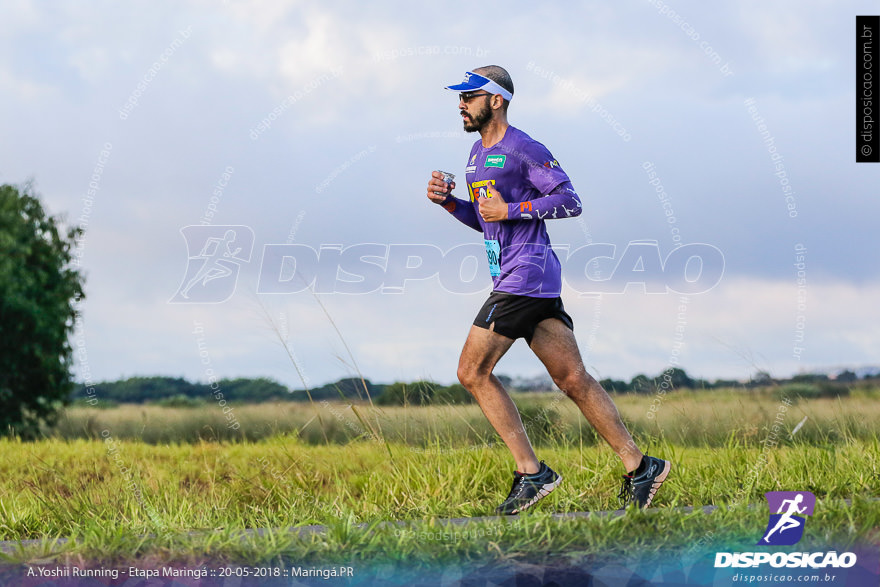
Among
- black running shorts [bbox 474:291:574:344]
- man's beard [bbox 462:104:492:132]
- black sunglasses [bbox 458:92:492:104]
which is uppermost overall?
black sunglasses [bbox 458:92:492:104]

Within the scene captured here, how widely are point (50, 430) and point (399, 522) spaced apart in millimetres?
13186

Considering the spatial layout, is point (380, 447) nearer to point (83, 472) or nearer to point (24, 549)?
point (24, 549)

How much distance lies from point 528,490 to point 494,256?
1388 mm

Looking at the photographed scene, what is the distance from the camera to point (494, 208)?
15.0 ft

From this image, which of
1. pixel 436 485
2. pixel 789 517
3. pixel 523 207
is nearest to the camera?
pixel 789 517

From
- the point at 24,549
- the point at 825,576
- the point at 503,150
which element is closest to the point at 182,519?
the point at 24,549

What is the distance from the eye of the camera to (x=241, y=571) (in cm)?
347

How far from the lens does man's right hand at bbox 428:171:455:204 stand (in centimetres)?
486

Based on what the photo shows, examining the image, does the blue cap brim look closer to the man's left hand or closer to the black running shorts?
the man's left hand

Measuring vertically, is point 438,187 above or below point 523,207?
above

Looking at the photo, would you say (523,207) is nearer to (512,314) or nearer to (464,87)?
(512,314)

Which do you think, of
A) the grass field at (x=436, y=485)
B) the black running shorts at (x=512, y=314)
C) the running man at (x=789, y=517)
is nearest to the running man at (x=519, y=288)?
the black running shorts at (x=512, y=314)

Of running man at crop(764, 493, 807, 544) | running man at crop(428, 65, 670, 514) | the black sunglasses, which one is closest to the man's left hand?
running man at crop(428, 65, 670, 514)

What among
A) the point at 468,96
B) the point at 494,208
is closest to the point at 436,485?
the point at 494,208
